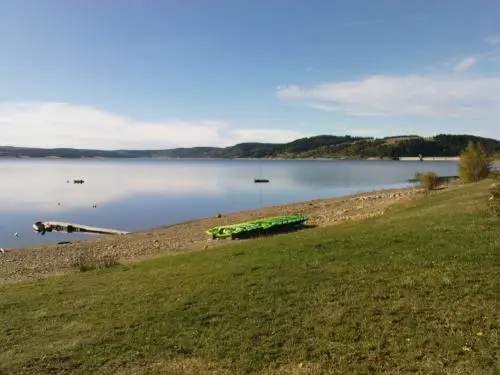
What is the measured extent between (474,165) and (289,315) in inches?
1638

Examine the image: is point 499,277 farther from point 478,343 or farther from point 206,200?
point 206,200

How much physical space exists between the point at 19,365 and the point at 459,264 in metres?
9.56

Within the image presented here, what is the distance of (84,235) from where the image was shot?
1823 inches

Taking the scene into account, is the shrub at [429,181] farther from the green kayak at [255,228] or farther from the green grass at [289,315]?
the green grass at [289,315]

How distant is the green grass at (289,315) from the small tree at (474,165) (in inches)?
1303

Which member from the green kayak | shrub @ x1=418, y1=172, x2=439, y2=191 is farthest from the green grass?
shrub @ x1=418, y1=172, x2=439, y2=191

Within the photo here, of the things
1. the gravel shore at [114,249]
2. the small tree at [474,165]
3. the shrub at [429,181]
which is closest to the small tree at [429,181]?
the shrub at [429,181]

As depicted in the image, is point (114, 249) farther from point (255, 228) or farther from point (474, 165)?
point (474, 165)

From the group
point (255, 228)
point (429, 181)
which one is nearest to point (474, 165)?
point (429, 181)

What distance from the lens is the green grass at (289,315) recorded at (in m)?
7.52

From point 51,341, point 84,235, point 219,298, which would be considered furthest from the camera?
point 84,235

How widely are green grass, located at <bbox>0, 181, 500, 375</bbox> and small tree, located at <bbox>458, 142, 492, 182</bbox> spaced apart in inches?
1303

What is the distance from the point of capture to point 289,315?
9.38m

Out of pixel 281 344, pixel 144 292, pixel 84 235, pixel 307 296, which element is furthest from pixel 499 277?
pixel 84 235
